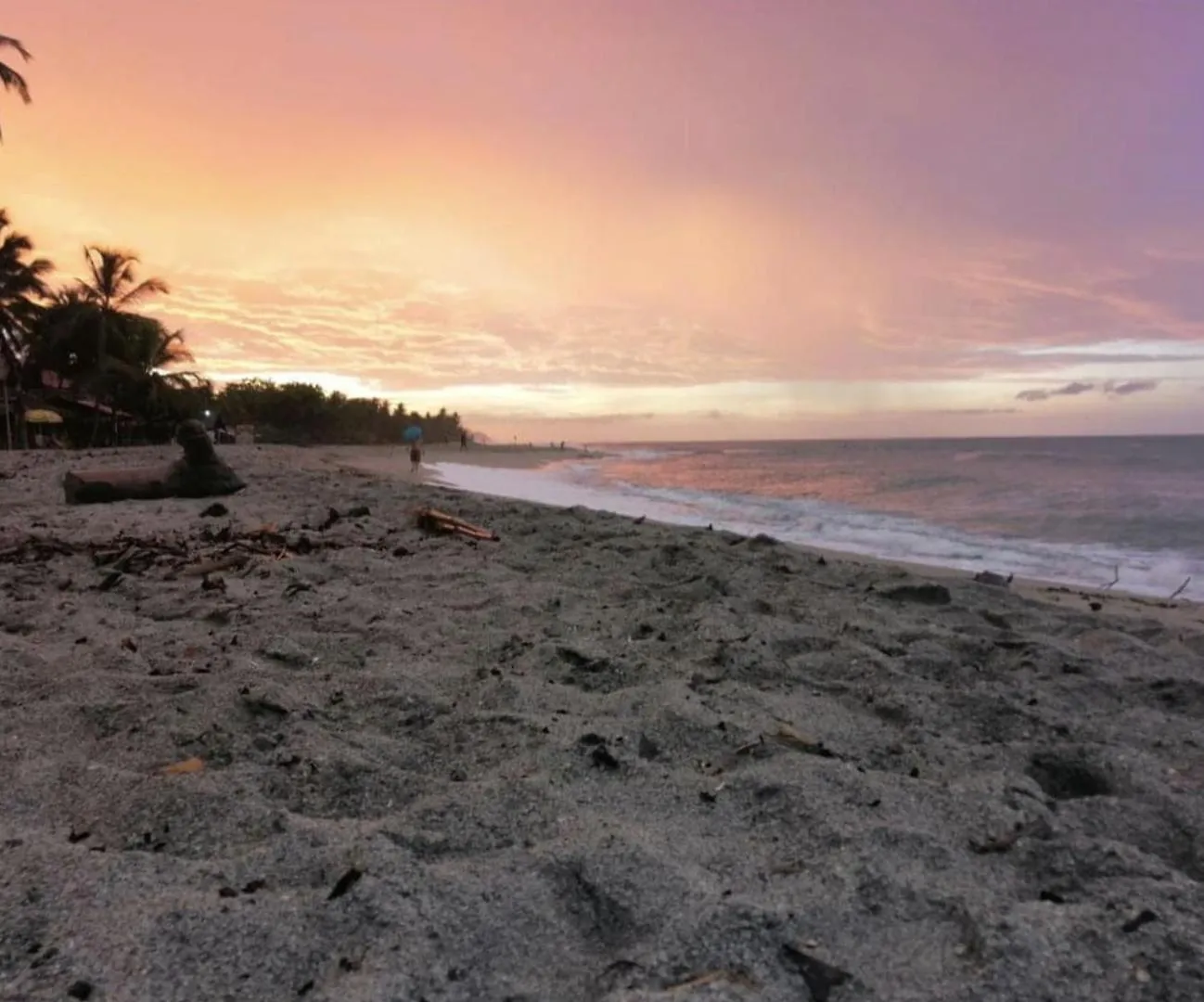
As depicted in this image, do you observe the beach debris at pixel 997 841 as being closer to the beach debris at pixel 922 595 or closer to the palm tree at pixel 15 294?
the beach debris at pixel 922 595

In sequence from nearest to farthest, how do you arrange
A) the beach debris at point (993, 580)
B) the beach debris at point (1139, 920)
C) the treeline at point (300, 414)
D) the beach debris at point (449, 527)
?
1. the beach debris at point (1139, 920)
2. the beach debris at point (993, 580)
3. the beach debris at point (449, 527)
4. the treeline at point (300, 414)

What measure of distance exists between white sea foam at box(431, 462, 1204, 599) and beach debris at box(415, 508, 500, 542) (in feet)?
15.3

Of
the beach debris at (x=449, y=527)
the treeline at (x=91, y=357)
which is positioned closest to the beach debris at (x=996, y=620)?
the beach debris at (x=449, y=527)

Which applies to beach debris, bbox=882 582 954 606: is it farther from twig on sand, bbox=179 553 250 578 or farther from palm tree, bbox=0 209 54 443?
palm tree, bbox=0 209 54 443

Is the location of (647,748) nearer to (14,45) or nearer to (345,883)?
(345,883)

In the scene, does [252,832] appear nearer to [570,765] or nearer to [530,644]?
[570,765]

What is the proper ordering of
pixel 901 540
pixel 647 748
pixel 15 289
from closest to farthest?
pixel 647 748 < pixel 901 540 < pixel 15 289

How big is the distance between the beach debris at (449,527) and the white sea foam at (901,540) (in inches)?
184

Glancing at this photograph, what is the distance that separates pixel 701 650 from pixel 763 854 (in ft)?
6.26

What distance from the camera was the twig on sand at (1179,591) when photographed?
308 inches

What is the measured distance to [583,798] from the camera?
7.97 ft

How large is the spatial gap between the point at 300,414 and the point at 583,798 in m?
65.4

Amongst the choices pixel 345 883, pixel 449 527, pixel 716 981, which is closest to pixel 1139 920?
pixel 716 981

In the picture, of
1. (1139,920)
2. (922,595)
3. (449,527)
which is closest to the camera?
(1139,920)
